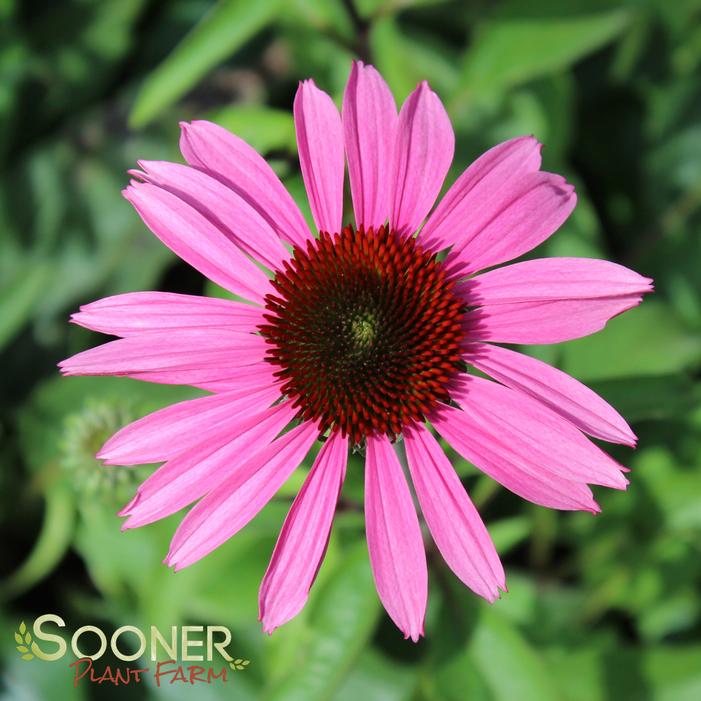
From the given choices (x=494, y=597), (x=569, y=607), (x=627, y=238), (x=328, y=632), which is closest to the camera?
(x=494, y=597)

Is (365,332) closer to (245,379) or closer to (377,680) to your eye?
(245,379)

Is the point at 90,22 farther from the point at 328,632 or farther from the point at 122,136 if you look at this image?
the point at 328,632

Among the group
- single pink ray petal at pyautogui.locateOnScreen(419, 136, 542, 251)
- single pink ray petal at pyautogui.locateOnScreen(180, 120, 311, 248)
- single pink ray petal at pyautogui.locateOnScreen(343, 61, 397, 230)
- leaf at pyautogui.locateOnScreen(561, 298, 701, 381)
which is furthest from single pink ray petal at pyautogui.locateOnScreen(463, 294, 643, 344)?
leaf at pyautogui.locateOnScreen(561, 298, 701, 381)

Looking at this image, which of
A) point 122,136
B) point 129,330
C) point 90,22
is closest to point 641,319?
point 129,330

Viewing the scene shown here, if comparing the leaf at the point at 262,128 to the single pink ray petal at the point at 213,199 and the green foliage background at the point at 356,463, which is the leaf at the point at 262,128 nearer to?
the green foliage background at the point at 356,463

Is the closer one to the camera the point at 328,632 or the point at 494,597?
the point at 494,597

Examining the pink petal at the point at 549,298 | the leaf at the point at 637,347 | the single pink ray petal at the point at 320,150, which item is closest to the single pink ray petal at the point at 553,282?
the pink petal at the point at 549,298

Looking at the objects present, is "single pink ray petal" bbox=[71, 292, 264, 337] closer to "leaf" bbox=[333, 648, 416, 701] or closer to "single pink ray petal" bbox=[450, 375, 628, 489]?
"single pink ray petal" bbox=[450, 375, 628, 489]
